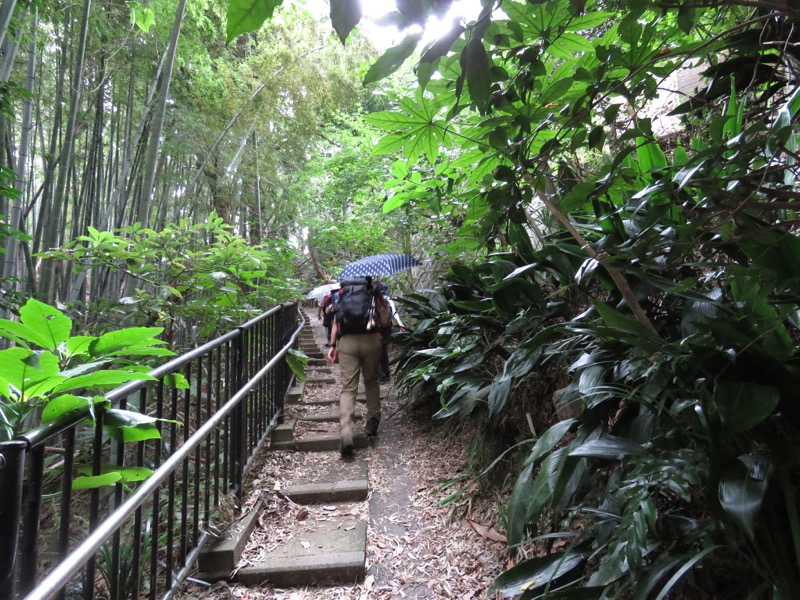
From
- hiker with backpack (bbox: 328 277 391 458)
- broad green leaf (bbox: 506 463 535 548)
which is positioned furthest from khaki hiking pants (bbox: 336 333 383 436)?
→ broad green leaf (bbox: 506 463 535 548)

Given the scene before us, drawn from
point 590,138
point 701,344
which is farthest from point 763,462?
point 590,138

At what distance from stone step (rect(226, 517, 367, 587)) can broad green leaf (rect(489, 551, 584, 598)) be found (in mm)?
740

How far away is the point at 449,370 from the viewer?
267 cm

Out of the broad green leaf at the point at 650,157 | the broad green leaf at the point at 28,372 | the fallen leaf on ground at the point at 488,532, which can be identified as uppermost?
the broad green leaf at the point at 650,157

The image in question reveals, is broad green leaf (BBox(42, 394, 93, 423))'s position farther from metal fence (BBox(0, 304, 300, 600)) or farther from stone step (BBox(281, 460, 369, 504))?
stone step (BBox(281, 460, 369, 504))

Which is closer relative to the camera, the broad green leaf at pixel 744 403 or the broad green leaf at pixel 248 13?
the broad green leaf at pixel 248 13

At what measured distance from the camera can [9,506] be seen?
2.37ft

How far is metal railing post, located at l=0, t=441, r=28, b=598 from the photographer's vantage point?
2.29 feet

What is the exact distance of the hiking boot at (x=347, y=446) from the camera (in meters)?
2.98

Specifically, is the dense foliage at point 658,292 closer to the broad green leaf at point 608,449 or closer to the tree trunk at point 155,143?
the broad green leaf at point 608,449

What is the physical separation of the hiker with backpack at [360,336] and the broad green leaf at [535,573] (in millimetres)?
2029

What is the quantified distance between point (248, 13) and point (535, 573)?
149 centimetres

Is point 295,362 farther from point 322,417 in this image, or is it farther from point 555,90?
point 555,90

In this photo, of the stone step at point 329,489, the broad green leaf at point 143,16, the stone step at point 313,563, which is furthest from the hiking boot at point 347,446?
the broad green leaf at point 143,16
